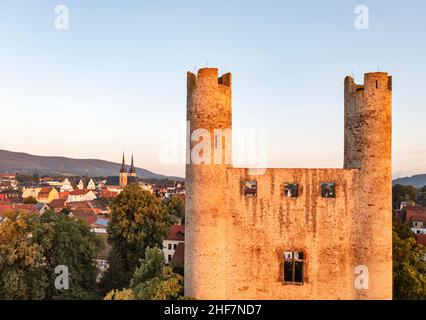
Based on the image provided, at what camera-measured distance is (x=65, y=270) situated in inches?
1090

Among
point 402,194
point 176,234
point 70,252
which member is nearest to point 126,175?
point 402,194

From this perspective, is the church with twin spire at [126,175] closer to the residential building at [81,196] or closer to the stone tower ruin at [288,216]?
the residential building at [81,196]

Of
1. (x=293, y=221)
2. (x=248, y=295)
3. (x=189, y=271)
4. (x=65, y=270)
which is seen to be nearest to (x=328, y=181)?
(x=293, y=221)

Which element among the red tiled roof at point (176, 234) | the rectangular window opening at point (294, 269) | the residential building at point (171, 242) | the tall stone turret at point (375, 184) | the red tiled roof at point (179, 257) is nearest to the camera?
the tall stone turret at point (375, 184)

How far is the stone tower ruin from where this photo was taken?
52.5 feet

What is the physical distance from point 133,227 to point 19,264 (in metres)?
11.5

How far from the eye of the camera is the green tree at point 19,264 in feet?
82.0

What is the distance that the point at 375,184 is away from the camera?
15945mm

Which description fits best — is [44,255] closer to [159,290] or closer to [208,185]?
[159,290]

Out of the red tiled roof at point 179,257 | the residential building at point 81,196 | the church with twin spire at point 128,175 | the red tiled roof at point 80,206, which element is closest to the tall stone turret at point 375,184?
the red tiled roof at point 179,257

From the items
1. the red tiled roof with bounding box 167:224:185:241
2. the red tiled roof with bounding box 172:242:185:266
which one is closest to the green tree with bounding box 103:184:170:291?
the red tiled roof with bounding box 167:224:185:241

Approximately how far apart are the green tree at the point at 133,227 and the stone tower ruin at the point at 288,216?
2051 centimetres

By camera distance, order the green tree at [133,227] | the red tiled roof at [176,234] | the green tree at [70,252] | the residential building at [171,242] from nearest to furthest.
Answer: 1. the green tree at [70,252]
2. the green tree at [133,227]
3. the residential building at [171,242]
4. the red tiled roof at [176,234]
